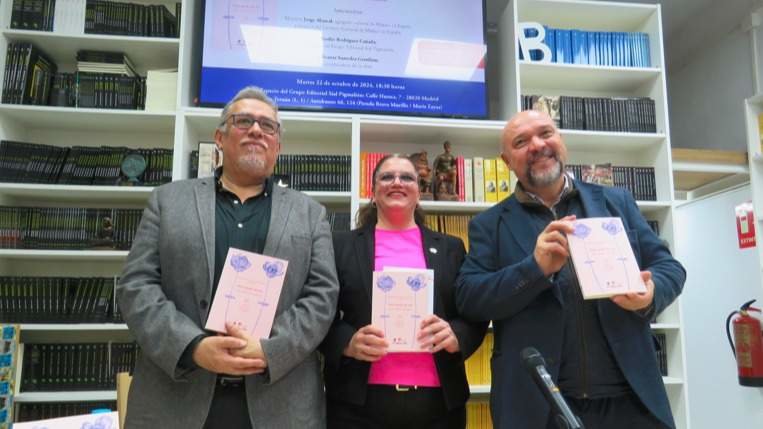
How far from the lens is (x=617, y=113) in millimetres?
3363

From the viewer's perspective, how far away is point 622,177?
10.8 ft

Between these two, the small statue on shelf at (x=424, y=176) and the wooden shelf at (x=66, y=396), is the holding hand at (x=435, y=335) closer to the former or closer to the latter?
the small statue on shelf at (x=424, y=176)

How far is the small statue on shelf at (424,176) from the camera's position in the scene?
305 cm

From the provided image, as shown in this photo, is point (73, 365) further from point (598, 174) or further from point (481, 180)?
point (598, 174)

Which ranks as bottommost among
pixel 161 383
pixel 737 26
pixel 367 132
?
pixel 161 383

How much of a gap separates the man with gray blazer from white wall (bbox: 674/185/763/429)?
3301 millimetres

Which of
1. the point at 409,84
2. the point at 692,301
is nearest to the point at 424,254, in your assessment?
the point at 409,84

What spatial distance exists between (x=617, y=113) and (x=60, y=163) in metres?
3.36

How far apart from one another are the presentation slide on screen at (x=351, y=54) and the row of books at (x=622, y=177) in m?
0.76

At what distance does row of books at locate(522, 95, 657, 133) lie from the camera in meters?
3.31

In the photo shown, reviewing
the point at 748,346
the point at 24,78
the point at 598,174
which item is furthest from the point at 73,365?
the point at 748,346

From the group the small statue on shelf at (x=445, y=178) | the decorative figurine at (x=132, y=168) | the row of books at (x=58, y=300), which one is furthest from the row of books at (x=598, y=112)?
the row of books at (x=58, y=300)

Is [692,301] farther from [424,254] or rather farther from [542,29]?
[424,254]

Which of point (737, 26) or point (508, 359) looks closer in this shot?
point (508, 359)
